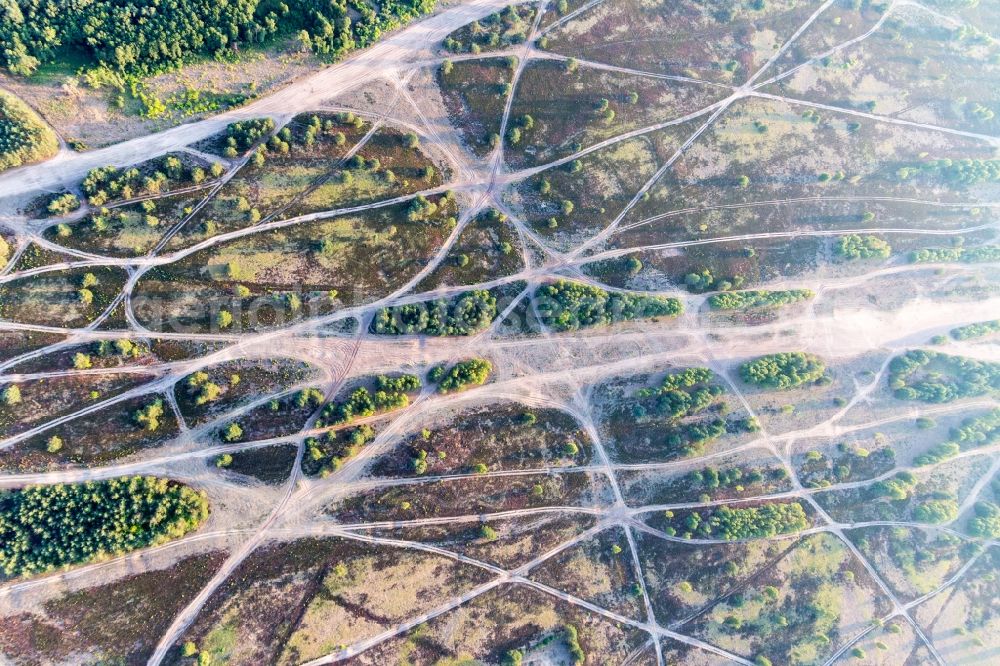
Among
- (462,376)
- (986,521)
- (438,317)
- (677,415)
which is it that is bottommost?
(986,521)

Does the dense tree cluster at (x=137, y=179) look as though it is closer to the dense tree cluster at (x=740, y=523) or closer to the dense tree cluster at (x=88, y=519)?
the dense tree cluster at (x=88, y=519)

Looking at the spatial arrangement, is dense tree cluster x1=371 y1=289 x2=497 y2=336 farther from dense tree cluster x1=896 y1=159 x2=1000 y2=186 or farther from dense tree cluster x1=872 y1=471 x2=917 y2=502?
dense tree cluster x1=896 y1=159 x2=1000 y2=186

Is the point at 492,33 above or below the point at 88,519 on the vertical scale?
above

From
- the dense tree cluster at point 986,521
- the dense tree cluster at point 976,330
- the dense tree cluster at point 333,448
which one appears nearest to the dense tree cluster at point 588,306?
the dense tree cluster at point 333,448

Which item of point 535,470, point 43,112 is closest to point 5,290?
point 43,112

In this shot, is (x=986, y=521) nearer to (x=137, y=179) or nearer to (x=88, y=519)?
(x=88, y=519)

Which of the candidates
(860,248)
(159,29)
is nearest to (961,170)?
(860,248)
